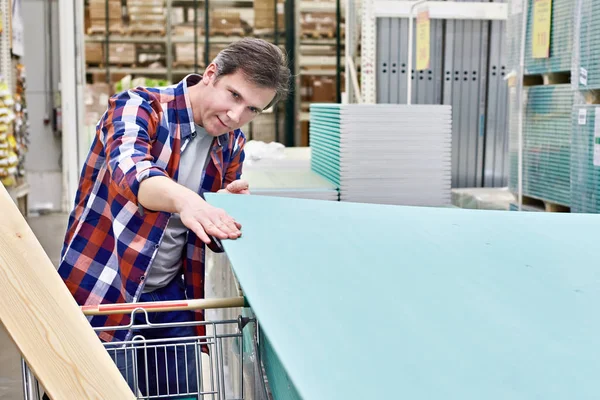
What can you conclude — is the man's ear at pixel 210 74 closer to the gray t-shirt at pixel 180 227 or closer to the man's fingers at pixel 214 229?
the gray t-shirt at pixel 180 227

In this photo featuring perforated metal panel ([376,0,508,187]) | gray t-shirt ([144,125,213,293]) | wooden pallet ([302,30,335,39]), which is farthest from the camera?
wooden pallet ([302,30,335,39])

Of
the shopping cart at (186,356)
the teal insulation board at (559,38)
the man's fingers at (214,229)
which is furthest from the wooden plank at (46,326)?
the teal insulation board at (559,38)

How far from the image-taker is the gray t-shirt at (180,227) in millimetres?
2104

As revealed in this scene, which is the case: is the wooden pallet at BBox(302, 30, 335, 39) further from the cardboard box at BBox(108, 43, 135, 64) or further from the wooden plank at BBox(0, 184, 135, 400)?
the wooden plank at BBox(0, 184, 135, 400)

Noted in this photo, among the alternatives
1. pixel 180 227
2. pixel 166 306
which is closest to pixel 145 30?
pixel 180 227

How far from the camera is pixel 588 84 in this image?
2.81 metres

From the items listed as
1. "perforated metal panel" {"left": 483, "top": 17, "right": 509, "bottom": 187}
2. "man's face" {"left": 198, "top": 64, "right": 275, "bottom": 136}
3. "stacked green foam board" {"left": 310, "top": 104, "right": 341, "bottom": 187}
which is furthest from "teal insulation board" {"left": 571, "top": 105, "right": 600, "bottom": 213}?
"man's face" {"left": 198, "top": 64, "right": 275, "bottom": 136}

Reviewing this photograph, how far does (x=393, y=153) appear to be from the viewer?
3.08m

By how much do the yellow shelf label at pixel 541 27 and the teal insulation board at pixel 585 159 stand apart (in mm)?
392

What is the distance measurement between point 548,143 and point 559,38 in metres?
0.46

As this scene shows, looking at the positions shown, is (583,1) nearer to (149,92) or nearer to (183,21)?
(149,92)

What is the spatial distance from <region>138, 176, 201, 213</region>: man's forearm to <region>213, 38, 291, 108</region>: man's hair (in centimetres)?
41

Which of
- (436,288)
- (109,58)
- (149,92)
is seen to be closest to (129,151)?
(149,92)

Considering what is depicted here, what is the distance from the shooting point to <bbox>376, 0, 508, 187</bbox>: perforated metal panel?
13.6 feet
